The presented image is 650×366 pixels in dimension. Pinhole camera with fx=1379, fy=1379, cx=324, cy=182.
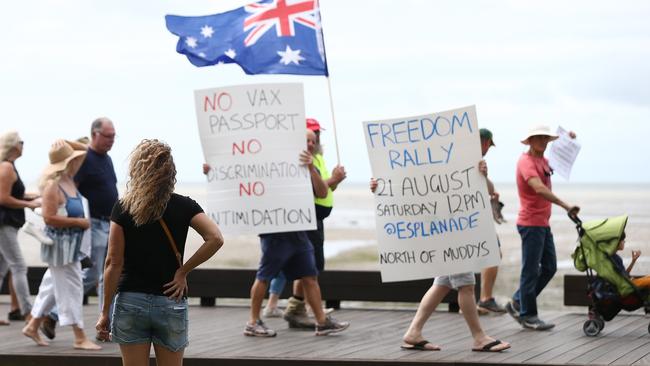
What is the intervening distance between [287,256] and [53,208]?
6.84 feet

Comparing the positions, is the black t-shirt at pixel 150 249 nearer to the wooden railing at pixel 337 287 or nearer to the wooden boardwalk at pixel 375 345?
the wooden boardwalk at pixel 375 345

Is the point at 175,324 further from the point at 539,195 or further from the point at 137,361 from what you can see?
the point at 539,195

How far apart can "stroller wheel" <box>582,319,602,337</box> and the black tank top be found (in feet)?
16.3

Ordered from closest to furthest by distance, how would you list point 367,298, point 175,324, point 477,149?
point 175,324, point 477,149, point 367,298

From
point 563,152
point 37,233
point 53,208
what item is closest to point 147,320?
point 53,208

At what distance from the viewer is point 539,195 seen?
37.6 feet

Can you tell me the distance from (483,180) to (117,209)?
4.27 m

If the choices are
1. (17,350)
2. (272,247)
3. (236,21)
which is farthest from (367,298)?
(17,350)

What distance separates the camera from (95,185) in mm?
11328

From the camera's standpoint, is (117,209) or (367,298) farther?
(367,298)

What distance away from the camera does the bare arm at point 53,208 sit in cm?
1058

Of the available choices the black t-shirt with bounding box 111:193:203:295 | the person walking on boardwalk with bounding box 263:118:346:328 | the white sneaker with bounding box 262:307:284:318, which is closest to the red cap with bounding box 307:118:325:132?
the person walking on boardwalk with bounding box 263:118:346:328

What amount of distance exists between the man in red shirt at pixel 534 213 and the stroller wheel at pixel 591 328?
19.9 inches

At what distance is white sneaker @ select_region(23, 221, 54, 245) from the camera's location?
1068 centimetres
